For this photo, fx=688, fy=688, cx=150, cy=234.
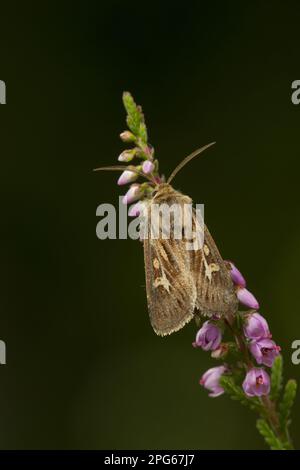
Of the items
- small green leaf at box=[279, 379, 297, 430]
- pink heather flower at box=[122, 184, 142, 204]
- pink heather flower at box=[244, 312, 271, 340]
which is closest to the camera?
pink heather flower at box=[244, 312, 271, 340]

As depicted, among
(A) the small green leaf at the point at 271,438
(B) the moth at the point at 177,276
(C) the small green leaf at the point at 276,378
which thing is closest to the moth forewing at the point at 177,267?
(B) the moth at the point at 177,276

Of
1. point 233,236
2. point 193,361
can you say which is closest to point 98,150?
point 233,236

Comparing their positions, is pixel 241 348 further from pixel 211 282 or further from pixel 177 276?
pixel 177 276

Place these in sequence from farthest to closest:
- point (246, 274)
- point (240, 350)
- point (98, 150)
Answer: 1. point (98, 150)
2. point (246, 274)
3. point (240, 350)

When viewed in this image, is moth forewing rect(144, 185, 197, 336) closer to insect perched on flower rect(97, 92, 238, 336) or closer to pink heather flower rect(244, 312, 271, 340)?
Result: insect perched on flower rect(97, 92, 238, 336)

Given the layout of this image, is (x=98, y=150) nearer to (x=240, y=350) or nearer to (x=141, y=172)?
(x=141, y=172)

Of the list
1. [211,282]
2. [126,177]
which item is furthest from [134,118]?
[211,282]

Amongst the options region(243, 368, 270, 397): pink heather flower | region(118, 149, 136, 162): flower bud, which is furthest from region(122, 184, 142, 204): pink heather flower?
region(243, 368, 270, 397): pink heather flower
